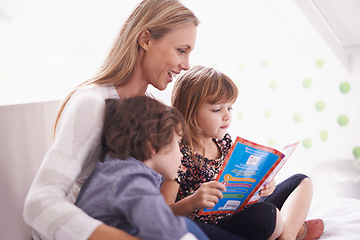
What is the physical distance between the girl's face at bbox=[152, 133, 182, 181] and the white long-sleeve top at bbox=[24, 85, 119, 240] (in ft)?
0.51

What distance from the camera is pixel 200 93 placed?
1.29 m

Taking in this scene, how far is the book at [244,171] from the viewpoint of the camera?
109 centimetres

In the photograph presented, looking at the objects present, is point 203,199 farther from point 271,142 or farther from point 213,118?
point 271,142

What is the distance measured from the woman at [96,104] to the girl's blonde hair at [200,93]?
8 cm

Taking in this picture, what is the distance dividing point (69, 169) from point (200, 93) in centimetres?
51

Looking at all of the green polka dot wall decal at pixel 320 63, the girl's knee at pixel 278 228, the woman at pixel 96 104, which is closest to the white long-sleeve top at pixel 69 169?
the woman at pixel 96 104

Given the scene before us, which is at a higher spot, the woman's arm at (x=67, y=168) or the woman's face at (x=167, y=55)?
the woman's face at (x=167, y=55)

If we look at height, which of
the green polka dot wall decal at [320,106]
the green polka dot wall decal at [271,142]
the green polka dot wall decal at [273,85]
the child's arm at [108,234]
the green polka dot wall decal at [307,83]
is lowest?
the green polka dot wall decal at [271,142]

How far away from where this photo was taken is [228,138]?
56.6 inches

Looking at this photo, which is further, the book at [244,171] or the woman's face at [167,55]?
the woman's face at [167,55]

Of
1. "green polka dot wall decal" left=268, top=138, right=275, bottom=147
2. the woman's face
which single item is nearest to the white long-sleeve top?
the woman's face

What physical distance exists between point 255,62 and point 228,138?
3.76 ft

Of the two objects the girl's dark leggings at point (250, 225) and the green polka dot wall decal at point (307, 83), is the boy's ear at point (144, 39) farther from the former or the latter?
the green polka dot wall decal at point (307, 83)

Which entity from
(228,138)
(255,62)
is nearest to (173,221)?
(228,138)
